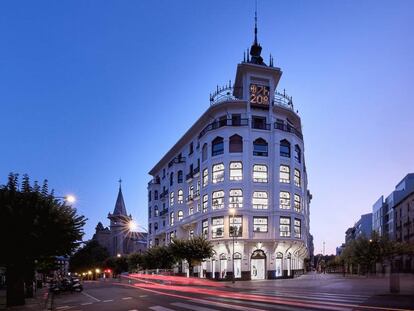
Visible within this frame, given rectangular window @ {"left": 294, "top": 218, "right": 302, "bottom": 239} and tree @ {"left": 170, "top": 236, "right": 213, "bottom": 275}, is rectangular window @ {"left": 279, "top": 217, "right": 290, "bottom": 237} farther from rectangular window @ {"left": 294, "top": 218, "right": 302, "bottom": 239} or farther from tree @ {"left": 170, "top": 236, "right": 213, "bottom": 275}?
tree @ {"left": 170, "top": 236, "right": 213, "bottom": 275}

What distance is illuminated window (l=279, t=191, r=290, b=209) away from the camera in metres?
64.5

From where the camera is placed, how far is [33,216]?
78.0 feet

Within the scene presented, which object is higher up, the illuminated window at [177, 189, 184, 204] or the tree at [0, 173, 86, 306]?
the illuminated window at [177, 189, 184, 204]

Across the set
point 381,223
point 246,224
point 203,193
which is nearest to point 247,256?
point 246,224

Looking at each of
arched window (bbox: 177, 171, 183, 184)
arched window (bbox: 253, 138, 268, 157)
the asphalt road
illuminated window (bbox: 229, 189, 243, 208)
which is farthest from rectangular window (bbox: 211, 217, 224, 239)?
the asphalt road

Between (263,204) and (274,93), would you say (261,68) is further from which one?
(263,204)

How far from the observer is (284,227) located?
210 ft

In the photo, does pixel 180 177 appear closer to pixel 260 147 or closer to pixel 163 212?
pixel 163 212

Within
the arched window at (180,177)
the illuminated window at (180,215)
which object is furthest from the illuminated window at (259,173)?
the arched window at (180,177)

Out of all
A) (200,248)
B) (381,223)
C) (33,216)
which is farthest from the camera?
(381,223)

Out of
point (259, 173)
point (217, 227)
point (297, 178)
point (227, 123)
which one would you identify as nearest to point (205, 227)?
point (217, 227)

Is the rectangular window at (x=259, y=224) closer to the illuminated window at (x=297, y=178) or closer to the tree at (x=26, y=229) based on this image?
the illuminated window at (x=297, y=178)

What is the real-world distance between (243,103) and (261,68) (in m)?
5.93

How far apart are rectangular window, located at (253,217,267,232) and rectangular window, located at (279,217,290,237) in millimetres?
2154
